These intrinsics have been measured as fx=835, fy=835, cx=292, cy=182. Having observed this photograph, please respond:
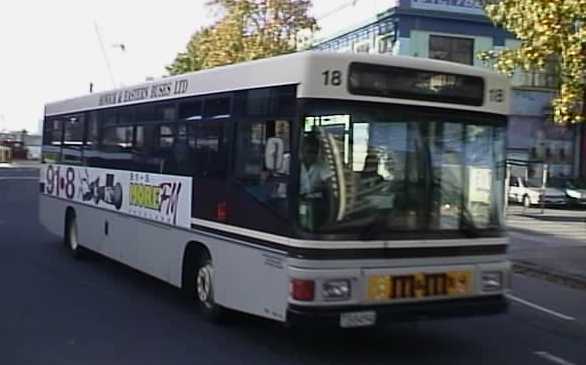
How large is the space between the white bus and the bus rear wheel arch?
3 centimetres

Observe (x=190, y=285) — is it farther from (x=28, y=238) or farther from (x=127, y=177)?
(x=28, y=238)

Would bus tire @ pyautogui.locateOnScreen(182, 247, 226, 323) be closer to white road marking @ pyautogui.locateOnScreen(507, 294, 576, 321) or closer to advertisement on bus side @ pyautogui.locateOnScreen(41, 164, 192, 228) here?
advertisement on bus side @ pyautogui.locateOnScreen(41, 164, 192, 228)

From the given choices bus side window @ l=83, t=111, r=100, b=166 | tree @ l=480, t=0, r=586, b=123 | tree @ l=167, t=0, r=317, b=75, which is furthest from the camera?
tree @ l=167, t=0, r=317, b=75

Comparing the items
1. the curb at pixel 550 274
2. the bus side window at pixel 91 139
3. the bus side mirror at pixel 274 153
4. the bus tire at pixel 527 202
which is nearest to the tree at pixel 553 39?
the curb at pixel 550 274

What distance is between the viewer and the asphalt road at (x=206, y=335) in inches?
295

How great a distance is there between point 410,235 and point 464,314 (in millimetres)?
909

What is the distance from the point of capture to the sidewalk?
14695mm

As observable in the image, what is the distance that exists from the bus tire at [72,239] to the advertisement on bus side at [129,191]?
0.37 m

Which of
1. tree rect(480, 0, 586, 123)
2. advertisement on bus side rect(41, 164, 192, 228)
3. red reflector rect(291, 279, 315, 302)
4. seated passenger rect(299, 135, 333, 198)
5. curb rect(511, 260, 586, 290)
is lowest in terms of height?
curb rect(511, 260, 586, 290)

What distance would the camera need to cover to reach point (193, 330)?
8.54 metres

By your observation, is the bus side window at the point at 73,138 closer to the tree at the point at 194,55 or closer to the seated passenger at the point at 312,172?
the seated passenger at the point at 312,172

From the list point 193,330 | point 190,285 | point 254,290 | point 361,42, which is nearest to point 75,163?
point 190,285

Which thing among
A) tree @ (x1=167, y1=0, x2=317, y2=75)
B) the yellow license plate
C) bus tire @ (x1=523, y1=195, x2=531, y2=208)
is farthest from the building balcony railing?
the yellow license plate

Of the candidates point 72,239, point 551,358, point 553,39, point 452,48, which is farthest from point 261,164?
point 452,48
